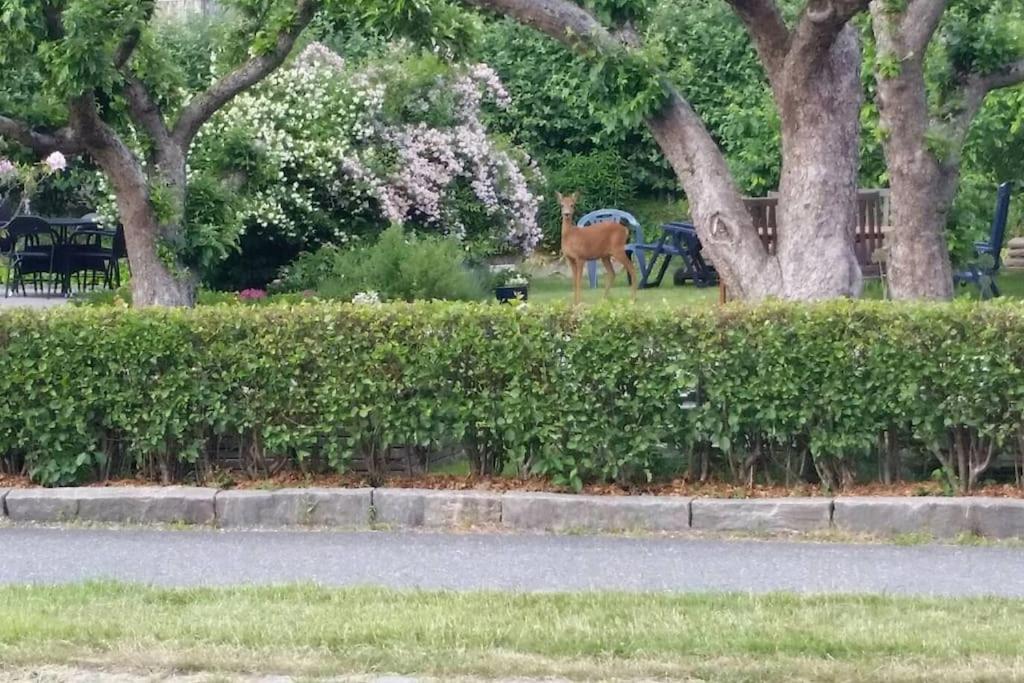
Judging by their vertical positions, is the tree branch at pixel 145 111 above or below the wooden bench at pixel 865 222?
above

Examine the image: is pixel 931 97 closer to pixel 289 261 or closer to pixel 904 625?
pixel 904 625

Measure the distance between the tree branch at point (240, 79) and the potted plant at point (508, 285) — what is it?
131 inches

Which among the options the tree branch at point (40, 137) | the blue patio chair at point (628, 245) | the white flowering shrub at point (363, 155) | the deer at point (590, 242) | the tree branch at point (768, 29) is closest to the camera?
the tree branch at point (768, 29)

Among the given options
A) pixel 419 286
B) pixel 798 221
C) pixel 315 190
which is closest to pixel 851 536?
pixel 798 221

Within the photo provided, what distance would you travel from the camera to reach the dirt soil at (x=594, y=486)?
7.80 meters

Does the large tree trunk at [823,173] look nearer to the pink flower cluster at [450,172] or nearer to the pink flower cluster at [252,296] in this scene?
the pink flower cluster at [252,296]

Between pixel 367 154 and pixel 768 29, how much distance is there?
7564 millimetres

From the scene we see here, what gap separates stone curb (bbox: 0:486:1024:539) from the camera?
7.41 meters

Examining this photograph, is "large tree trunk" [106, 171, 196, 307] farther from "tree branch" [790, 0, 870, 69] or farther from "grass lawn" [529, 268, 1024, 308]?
"tree branch" [790, 0, 870, 69]

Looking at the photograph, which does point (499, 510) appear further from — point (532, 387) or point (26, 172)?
point (26, 172)

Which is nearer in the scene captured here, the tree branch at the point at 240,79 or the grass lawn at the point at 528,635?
the grass lawn at the point at 528,635

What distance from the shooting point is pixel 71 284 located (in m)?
17.5

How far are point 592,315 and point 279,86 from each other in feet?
29.2

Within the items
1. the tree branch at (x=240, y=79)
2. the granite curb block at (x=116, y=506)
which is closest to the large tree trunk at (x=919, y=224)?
the tree branch at (x=240, y=79)
